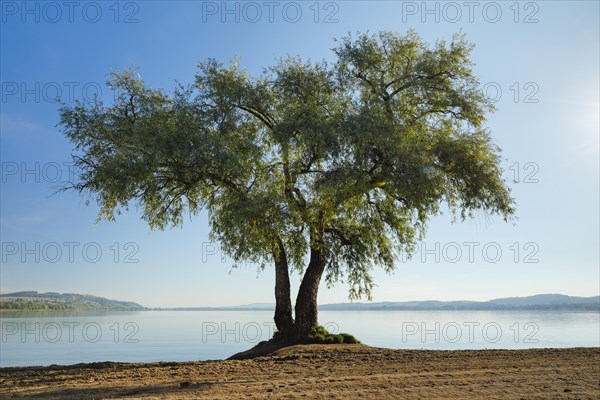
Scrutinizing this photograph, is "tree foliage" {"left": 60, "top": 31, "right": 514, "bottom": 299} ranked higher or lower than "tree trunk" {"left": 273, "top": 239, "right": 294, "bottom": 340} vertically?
higher

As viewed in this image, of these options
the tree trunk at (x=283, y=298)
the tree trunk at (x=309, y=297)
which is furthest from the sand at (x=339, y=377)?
the tree trunk at (x=283, y=298)

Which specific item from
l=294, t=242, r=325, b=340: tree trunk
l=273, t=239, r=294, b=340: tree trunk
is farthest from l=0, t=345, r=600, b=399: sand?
l=273, t=239, r=294, b=340: tree trunk

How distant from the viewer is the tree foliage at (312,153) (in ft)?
59.0

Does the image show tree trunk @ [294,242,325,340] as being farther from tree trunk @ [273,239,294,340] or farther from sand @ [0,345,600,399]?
sand @ [0,345,600,399]

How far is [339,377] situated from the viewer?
1237cm

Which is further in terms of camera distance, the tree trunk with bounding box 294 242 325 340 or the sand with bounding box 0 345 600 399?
the tree trunk with bounding box 294 242 325 340

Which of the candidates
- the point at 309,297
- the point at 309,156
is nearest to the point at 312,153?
the point at 309,156

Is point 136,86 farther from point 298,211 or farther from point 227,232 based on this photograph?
point 298,211

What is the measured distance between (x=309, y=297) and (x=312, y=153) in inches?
241

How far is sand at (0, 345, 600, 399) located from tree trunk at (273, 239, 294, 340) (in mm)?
3083

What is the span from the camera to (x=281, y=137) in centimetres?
1969

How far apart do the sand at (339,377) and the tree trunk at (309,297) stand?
9.43 feet

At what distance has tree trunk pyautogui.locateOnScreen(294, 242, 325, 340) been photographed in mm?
21109

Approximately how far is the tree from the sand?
197 inches
